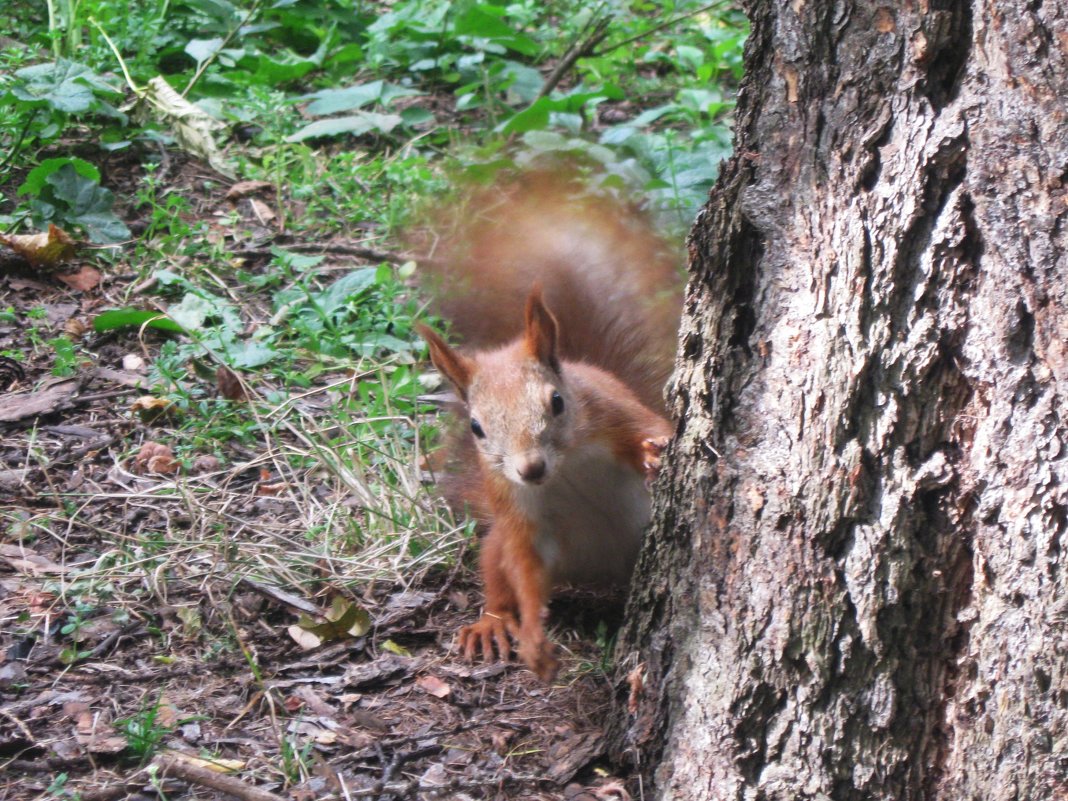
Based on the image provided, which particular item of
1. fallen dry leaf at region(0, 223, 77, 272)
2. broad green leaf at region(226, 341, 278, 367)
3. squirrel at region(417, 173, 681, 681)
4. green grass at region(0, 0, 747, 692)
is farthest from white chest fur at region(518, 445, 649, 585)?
fallen dry leaf at region(0, 223, 77, 272)

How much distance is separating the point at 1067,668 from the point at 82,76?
338 centimetres

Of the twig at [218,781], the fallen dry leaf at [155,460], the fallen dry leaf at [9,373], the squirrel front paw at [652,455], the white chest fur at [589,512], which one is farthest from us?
the fallen dry leaf at [9,373]

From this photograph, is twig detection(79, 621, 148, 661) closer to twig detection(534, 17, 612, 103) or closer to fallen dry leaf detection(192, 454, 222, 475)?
fallen dry leaf detection(192, 454, 222, 475)

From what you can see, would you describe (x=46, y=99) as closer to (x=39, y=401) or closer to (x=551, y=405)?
(x=39, y=401)

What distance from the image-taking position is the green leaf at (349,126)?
4.13 m

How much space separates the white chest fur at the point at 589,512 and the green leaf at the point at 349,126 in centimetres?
211

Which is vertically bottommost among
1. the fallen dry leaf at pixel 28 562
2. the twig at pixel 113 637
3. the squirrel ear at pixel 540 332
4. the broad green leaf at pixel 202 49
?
the fallen dry leaf at pixel 28 562

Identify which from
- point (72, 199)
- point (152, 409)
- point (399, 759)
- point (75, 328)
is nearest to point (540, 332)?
point (399, 759)

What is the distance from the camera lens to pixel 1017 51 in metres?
1.34

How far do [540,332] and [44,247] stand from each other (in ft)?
5.76

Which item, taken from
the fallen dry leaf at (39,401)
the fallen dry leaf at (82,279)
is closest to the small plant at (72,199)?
the fallen dry leaf at (82,279)

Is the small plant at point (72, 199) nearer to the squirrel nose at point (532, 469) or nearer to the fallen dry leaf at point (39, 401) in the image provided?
the fallen dry leaf at point (39, 401)

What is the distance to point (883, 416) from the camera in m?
1.52

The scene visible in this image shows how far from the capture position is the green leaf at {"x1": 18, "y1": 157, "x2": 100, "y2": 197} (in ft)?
11.6
